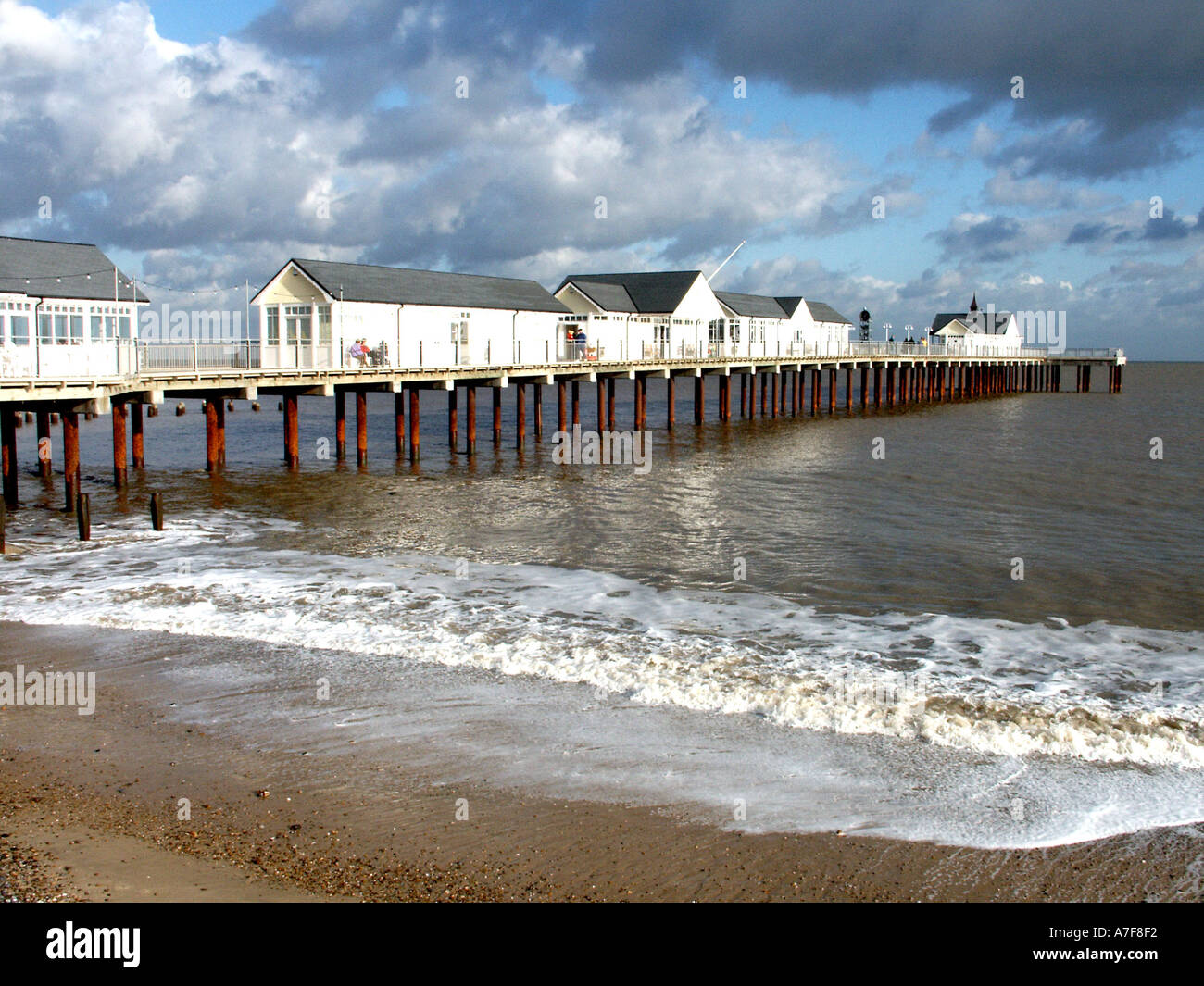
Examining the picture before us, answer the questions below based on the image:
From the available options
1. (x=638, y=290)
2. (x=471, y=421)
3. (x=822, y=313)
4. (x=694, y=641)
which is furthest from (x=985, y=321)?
(x=694, y=641)

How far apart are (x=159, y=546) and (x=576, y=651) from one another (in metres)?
9.47

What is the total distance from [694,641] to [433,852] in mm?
5880

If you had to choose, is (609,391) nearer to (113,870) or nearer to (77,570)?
(77,570)

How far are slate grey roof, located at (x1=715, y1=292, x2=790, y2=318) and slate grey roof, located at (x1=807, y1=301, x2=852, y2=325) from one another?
3.92 m

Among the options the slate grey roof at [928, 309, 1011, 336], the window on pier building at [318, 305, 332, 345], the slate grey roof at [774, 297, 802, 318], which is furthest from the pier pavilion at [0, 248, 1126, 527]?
the slate grey roof at [928, 309, 1011, 336]

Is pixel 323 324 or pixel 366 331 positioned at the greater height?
pixel 323 324

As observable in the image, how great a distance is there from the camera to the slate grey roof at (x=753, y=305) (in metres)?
55.8

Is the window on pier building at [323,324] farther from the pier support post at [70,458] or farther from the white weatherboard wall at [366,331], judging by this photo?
the pier support post at [70,458]

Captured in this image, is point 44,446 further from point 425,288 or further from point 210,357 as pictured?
point 425,288

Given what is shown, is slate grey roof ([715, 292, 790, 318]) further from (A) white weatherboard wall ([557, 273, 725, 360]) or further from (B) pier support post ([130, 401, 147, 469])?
(B) pier support post ([130, 401, 147, 469])

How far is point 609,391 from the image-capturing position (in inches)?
1596

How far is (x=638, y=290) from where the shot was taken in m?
48.6

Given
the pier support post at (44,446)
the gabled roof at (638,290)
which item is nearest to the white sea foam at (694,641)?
the pier support post at (44,446)

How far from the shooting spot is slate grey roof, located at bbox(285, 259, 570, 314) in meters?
29.8
